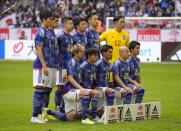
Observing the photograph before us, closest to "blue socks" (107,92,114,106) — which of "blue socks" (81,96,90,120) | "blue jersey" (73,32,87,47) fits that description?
"blue socks" (81,96,90,120)

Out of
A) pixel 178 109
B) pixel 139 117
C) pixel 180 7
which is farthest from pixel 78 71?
pixel 180 7

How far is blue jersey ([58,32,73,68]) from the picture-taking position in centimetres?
1405

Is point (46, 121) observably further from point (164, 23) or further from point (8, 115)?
point (164, 23)

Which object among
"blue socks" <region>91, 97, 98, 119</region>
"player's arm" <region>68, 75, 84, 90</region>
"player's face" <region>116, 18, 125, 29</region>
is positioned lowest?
"blue socks" <region>91, 97, 98, 119</region>

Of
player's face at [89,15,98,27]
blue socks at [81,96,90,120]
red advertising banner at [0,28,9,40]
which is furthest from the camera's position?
red advertising banner at [0,28,9,40]

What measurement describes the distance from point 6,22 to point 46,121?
29.7m

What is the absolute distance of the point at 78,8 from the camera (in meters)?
42.2

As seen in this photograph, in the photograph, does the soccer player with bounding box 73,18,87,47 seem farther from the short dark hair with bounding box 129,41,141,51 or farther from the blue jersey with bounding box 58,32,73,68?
the short dark hair with bounding box 129,41,141,51

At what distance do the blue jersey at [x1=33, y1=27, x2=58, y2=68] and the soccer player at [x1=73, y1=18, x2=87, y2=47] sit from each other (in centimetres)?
86

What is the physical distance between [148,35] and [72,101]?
74.9ft

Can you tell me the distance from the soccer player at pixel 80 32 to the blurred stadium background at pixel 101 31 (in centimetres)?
203

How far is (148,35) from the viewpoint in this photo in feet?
117

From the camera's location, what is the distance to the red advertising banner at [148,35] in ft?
116

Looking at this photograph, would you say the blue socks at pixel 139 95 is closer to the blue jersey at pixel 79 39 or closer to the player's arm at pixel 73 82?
the blue jersey at pixel 79 39
